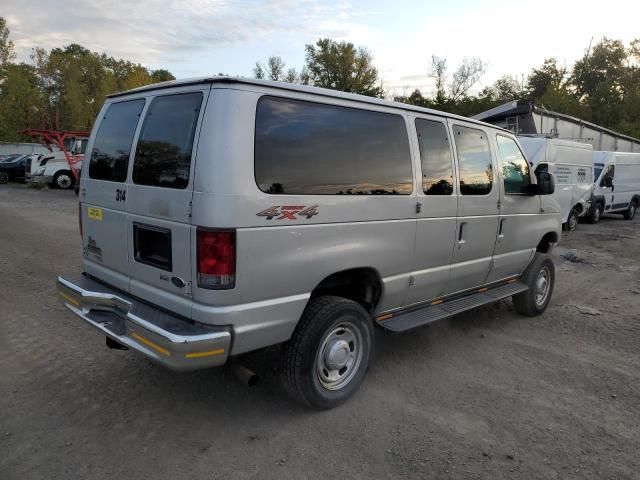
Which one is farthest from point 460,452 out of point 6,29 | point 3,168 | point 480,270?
point 6,29

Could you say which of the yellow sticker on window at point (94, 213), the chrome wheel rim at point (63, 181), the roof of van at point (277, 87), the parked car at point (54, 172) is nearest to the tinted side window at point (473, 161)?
the roof of van at point (277, 87)

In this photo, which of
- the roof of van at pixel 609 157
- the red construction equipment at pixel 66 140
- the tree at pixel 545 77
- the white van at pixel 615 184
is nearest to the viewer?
the white van at pixel 615 184

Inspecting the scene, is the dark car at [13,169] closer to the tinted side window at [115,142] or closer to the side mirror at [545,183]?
the tinted side window at [115,142]

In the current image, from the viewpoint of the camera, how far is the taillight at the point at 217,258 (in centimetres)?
289

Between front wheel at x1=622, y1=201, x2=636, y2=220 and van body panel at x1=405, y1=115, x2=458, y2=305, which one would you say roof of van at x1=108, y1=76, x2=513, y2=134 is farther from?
front wheel at x1=622, y1=201, x2=636, y2=220

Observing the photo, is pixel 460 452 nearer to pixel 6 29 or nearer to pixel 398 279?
pixel 398 279

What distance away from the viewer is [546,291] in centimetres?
622

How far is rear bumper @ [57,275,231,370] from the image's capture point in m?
2.87

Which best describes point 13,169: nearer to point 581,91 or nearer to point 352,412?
point 352,412

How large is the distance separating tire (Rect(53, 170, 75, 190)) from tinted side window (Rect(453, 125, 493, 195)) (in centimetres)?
2209

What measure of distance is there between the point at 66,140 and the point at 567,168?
20.4 metres

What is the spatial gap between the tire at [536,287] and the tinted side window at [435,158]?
7.02 feet

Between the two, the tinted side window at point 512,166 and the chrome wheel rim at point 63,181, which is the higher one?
the tinted side window at point 512,166

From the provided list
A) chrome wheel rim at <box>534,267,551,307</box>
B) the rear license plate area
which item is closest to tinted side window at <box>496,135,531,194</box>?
chrome wheel rim at <box>534,267,551,307</box>
